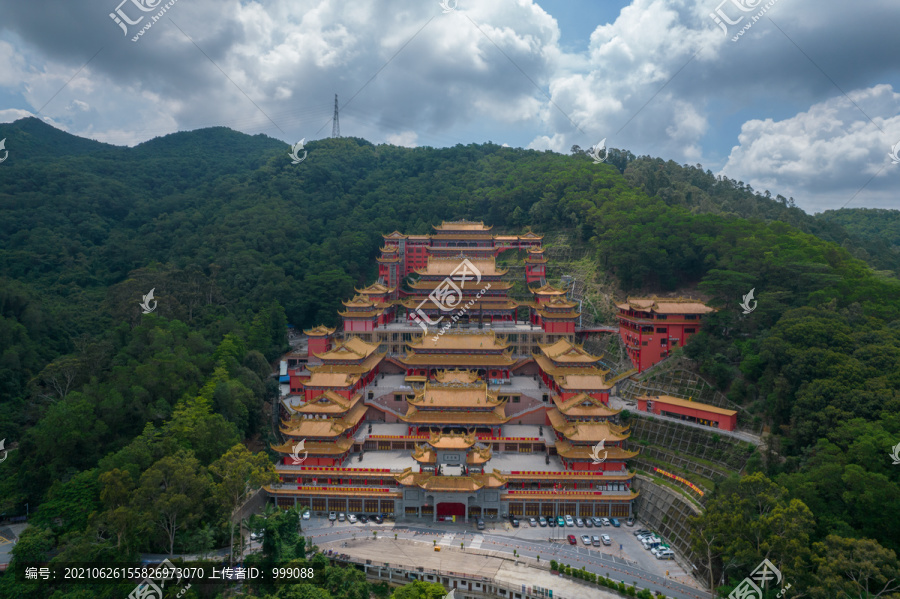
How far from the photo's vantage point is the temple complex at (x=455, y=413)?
29625 millimetres

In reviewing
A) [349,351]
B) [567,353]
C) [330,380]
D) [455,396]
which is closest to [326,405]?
[330,380]

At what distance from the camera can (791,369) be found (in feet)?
94.6

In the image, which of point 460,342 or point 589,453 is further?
point 460,342

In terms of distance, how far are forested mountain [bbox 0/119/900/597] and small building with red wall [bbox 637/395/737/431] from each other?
1.83 m

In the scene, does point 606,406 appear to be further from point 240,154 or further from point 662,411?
point 240,154

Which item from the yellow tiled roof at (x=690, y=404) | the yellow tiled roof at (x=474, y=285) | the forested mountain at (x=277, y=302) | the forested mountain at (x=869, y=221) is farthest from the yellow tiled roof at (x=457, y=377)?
the forested mountain at (x=869, y=221)

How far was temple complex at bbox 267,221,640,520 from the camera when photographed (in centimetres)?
2962

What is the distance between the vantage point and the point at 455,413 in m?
33.7

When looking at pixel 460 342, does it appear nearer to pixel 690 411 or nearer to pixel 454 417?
pixel 454 417

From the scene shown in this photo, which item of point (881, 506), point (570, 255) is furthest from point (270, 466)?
point (570, 255)

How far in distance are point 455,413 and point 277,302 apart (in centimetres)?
2487

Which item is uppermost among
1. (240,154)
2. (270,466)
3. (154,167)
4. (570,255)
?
(240,154)

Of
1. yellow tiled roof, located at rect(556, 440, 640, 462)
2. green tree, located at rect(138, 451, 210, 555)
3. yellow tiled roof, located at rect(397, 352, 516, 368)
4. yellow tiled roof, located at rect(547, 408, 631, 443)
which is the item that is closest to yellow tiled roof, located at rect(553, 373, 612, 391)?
yellow tiled roof, located at rect(547, 408, 631, 443)

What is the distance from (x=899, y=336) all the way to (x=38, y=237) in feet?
228
